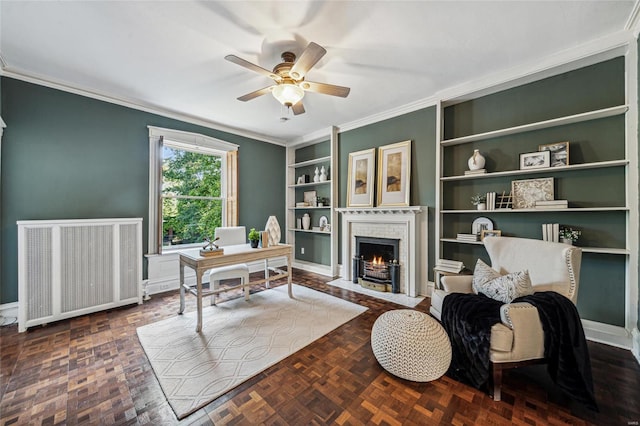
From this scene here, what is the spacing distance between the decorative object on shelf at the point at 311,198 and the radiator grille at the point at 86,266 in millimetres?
3218

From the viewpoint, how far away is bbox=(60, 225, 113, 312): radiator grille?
272 centimetres

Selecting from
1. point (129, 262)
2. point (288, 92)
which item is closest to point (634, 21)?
point (288, 92)

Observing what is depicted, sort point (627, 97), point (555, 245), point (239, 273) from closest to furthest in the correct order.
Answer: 1. point (555, 245)
2. point (627, 97)
3. point (239, 273)

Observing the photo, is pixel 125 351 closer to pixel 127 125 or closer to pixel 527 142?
pixel 127 125

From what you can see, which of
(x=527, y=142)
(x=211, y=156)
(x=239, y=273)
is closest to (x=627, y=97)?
(x=527, y=142)

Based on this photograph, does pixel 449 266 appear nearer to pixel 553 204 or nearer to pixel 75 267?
pixel 553 204

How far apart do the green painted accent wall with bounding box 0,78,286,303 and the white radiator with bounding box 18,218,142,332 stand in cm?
40

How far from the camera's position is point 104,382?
175 centimetres

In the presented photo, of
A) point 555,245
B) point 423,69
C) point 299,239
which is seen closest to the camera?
point 555,245

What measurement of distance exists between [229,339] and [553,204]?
351cm

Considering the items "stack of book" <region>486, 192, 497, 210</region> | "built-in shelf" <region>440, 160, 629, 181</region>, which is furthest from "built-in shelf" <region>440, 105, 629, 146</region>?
"stack of book" <region>486, 192, 497, 210</region>

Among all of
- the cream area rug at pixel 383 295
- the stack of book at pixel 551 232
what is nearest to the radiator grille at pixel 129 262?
the cream area rug at pixel 383 295

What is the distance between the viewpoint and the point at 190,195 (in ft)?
13.5

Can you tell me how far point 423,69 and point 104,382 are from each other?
3.99m
